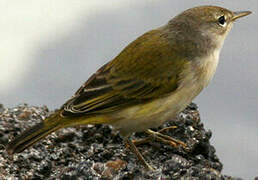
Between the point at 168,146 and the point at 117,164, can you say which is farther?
the point at 168,146

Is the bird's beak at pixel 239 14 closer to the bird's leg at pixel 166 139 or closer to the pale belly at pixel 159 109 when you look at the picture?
the pale belly at pixel 159 109

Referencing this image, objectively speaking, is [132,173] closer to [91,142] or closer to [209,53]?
[91,142]

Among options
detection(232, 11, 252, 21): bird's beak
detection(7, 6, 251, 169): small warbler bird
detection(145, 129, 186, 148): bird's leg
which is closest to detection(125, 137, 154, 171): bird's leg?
detection(7, 6, 251, 169): small warbler bird

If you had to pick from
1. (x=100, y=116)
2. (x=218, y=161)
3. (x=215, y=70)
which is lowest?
(x=218, y=161)

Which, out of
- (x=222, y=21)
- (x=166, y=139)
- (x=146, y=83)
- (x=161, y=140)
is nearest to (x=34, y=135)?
(x=146, y=83)

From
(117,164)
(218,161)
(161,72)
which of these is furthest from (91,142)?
(218,161)

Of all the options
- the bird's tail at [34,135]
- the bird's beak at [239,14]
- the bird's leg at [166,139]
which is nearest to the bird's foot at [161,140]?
the bird's leg at [166,139]
